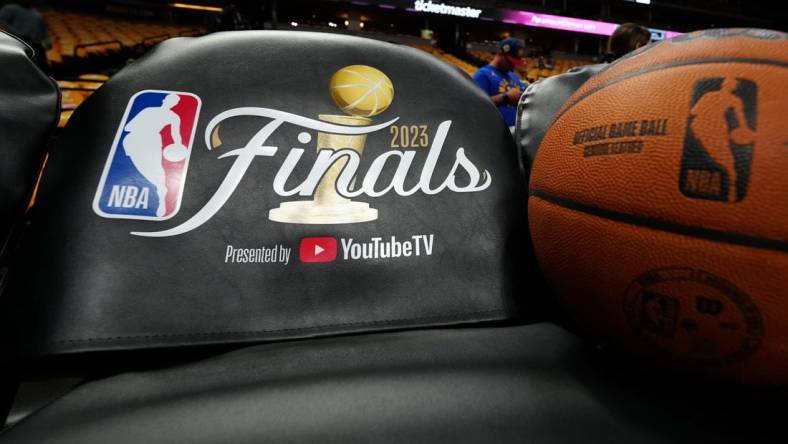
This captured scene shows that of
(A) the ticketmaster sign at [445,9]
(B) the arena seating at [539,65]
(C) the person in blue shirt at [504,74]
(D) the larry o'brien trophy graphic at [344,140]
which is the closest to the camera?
(D) the larry o'brien trophy graphic at [344,140]

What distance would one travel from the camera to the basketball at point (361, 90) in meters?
0.69

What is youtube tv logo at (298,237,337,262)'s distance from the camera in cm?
60

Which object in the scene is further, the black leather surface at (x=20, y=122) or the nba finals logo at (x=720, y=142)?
the black leather surface at (x=20, y=122)

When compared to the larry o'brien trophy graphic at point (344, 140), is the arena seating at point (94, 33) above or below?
above

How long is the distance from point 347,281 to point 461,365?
19 centimetres

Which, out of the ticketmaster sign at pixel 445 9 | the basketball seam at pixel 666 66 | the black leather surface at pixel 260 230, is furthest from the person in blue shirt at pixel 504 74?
the ticketmaster sign at pixel 445 9

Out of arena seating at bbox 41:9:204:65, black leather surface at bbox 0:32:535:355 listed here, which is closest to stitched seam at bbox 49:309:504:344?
black leather surface at bbox 0:32:535:355

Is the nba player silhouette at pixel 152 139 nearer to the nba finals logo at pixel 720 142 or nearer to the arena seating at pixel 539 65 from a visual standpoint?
the nba finals logo at pixel 720 142

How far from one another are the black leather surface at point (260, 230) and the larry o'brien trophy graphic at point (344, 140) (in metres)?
0.01

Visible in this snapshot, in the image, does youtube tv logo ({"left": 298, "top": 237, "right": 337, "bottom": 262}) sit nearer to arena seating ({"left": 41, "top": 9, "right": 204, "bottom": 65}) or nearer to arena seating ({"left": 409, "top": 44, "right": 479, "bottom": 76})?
arena seating ({"left": 41, "top": 9, "right": 204, "bottom": 65})

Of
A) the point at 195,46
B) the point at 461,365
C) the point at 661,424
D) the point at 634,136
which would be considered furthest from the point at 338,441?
the point at 195,46

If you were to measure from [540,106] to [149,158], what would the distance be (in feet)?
2.05

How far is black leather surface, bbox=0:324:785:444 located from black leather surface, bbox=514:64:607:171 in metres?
0.36

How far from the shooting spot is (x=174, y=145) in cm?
62
